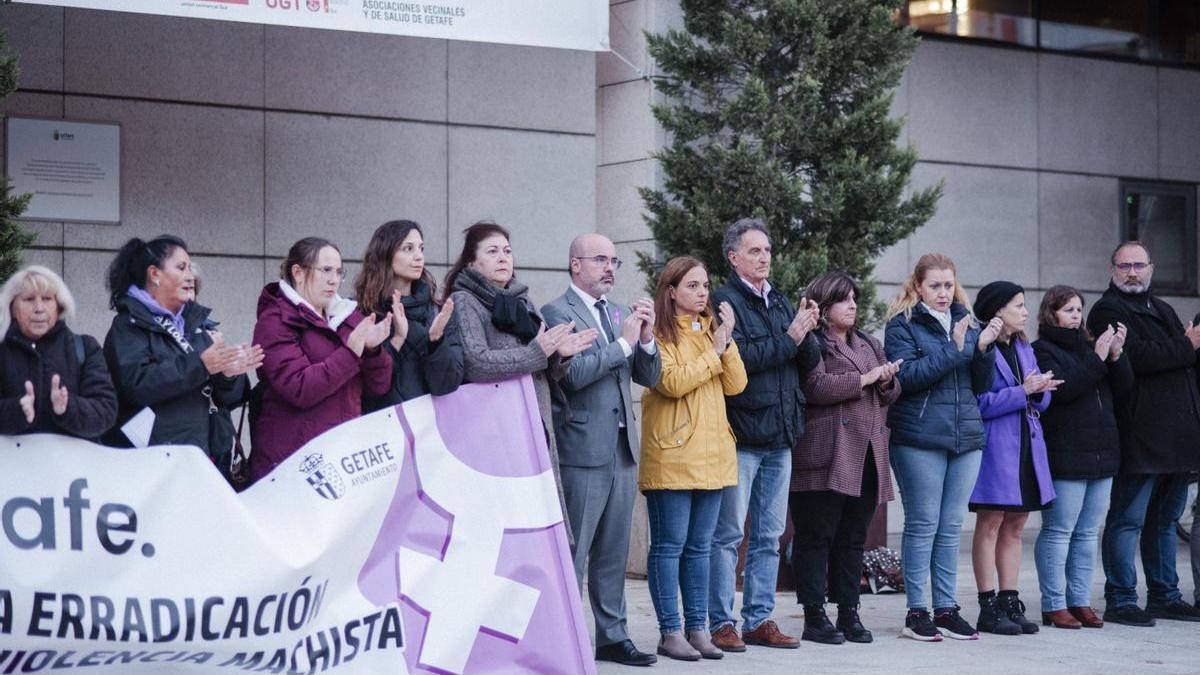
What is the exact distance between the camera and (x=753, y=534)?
9070 mm

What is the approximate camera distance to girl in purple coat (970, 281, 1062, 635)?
31.5 feet

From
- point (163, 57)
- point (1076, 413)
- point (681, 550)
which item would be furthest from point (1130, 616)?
point (163, 57)

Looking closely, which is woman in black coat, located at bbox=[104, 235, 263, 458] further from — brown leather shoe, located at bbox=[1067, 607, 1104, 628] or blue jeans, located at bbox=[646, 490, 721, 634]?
brown leather shoe, located at bbox=[1067, 607, 1104, 628]

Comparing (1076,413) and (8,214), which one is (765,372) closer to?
(1076,413)

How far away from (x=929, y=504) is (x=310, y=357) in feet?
12.4

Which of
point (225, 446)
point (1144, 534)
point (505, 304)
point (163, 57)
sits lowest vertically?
point (1144, 534)

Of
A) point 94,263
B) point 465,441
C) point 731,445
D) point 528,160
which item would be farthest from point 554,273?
point 465,441

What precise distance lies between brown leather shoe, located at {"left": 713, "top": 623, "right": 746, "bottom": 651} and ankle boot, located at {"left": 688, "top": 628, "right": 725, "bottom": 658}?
118 mm

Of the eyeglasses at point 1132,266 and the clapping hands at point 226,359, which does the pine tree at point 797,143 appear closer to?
the eyeglasses at point 1132,266

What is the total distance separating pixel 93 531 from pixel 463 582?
63.7 inches

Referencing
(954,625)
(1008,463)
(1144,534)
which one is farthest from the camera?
(1144,534)

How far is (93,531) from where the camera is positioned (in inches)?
252

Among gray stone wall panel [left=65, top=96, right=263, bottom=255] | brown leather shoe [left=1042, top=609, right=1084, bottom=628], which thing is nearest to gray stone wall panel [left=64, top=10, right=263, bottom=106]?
gray stone wall panel [left=65, top=96, right=263, bottom=255]

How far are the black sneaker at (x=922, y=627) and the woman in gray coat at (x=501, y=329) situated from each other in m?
2.41
